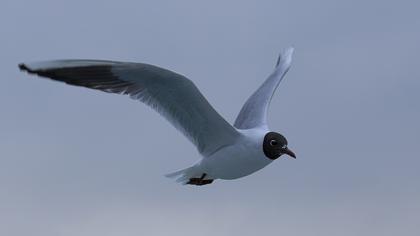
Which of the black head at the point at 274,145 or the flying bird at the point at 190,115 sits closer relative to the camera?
the flying bird at the point at 190,115

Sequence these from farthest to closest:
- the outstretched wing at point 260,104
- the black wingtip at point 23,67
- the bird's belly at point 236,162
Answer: the outstretched wing at point 260,104 → the bird's belly at point 236,162 → the black wingtip at point 23,67

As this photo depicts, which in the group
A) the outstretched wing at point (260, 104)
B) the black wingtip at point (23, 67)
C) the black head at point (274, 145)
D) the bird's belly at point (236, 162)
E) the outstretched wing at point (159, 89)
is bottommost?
the bird's belly at point (236, 162)

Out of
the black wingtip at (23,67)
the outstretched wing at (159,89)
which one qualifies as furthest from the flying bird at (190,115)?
the black wingtip at (23,67)

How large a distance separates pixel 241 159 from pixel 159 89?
1.67 meters

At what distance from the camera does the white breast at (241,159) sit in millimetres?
13531

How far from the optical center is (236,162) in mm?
13539

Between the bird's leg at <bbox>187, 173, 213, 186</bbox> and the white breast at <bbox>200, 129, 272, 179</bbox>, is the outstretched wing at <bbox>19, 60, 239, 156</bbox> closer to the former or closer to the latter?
the white breast at <bbox>200, 129, 272, 179</bbox>

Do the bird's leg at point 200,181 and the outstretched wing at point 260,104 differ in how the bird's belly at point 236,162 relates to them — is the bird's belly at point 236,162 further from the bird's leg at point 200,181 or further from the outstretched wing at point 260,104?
the outstretched wing at point 260,104

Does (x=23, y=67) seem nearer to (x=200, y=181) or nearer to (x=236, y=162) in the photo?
(x=236, y=162)

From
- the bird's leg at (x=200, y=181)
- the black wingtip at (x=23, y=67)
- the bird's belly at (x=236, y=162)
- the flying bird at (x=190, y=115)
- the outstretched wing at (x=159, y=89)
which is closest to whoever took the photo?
the black wingtip at (x=23, y=67)

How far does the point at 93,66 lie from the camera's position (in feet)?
39.8

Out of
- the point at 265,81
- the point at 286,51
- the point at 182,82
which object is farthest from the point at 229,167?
the point at 286,51

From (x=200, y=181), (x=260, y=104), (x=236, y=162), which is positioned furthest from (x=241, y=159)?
(x=260, y=104)

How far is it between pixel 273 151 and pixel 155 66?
95.3 inches
